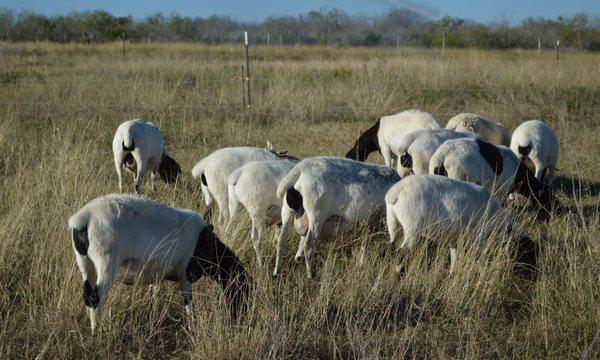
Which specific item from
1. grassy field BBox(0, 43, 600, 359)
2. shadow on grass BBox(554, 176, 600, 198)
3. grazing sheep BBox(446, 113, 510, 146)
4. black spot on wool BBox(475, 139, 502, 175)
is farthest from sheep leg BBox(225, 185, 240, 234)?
shadow on grass BBox(554, 176, 600, 198)

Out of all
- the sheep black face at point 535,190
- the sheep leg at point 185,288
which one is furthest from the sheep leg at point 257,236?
the sheep black face at point 535,190

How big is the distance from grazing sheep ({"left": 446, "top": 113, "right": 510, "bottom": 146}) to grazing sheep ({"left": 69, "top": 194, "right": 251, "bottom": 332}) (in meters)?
5.76

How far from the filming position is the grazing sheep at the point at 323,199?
602 centimetres

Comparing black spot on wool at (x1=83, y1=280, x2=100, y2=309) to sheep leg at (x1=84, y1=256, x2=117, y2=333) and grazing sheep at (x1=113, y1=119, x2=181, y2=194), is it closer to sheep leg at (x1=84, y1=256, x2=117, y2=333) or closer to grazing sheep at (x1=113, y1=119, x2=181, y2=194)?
sheep leg at (x1=84, y1=256, x2=117, y2=333)

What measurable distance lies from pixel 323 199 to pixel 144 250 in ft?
6.00

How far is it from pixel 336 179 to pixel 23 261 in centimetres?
262

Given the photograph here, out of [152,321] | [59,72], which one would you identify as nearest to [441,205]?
[152,321]

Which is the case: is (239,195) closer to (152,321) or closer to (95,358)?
(152,321)

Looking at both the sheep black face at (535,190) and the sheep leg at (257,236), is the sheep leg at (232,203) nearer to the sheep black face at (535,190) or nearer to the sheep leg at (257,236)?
the sheep leg at (257,236)

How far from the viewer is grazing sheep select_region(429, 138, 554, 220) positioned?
7.43 m

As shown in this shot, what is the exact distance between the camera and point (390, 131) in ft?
33.6

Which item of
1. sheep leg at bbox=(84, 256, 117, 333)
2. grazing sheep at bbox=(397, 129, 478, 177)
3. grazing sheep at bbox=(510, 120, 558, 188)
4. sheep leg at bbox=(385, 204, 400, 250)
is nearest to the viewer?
sheep leg at bbox=(84, 256, 117, 333)

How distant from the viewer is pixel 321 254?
6523 mm

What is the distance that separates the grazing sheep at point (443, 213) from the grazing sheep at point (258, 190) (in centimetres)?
114
